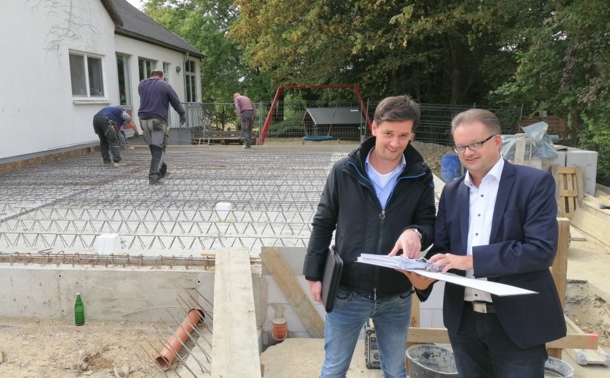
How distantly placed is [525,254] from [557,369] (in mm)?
1738

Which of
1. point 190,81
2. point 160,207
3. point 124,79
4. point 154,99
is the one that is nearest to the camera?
point 160,207

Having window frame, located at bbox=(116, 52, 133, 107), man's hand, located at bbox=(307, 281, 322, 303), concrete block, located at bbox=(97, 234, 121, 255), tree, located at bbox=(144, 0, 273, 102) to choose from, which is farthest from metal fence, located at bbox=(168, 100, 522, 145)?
man's hand, located at bbox=(307, 281, 322, 303)

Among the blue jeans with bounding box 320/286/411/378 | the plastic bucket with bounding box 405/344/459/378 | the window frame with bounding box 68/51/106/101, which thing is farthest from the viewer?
the window frame with bounding box 68/51/106/101

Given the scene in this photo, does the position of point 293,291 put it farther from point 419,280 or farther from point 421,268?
point 421,268

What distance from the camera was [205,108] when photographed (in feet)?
60.6

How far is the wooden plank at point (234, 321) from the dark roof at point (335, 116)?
1327 centimetres

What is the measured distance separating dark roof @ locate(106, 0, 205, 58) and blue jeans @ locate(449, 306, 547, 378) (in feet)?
39.2

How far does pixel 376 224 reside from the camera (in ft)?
6.99

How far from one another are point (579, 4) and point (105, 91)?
10147mm

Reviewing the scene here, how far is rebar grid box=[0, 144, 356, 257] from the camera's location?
454cm

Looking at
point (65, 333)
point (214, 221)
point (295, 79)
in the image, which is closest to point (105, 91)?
point (295, 79)

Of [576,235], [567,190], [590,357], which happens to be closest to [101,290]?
[590,357]

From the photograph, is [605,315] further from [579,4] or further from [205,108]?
[205,108]

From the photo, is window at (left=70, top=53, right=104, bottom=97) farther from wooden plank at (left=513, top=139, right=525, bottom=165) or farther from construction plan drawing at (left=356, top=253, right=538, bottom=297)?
construction plan drawing at (left=356, top=253, right=538, bottom=297)
